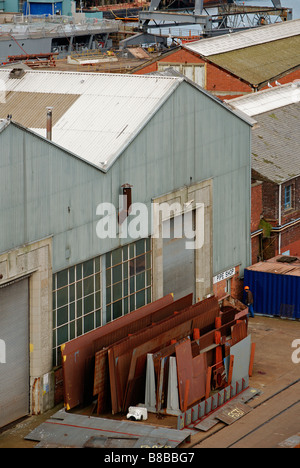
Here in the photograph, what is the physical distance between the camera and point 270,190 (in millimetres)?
49125

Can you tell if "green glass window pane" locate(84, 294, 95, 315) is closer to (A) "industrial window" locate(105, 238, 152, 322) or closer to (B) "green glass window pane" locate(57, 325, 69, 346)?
(A) "industrial window" locate(105, 238, 152, 322)

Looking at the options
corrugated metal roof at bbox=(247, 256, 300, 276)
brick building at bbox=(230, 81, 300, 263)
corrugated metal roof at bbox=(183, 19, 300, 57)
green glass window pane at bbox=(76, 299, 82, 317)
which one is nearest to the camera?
green glass window pane at bbox=(76, 299, 82, 317)

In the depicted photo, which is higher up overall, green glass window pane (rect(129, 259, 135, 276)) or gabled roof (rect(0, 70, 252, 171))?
gabled roof (rect(0, 70, 252, 171))

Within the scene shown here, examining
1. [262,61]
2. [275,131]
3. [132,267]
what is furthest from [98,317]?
[262,61]

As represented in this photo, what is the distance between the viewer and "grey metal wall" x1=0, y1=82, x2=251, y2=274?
32.0m

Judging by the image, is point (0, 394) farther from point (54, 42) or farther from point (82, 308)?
point (54, 42)

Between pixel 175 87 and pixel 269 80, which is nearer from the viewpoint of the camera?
pixel 175 87

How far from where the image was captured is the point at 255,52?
8294 cm

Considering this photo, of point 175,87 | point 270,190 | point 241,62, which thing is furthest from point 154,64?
point 175,87

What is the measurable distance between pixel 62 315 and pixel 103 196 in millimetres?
4562

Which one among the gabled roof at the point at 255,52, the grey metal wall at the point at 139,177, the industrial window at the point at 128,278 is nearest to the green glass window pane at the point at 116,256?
the industrial window at the point at 128,278

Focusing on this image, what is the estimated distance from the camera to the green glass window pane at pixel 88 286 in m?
35.6

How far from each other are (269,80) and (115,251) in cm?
4199

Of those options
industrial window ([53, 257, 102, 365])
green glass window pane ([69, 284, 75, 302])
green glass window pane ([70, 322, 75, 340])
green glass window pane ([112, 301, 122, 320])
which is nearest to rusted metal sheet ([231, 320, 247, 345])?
green glass window pane ([112, 301, 122, 320])
